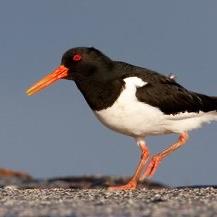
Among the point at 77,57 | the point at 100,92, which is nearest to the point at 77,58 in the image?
the point at 77,57

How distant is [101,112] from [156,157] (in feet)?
5.17

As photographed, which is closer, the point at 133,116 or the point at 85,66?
the point at 133,116

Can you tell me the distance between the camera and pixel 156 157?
1393 centimetres

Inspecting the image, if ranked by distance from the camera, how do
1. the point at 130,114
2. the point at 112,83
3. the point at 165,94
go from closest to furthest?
1. the point at 130,114
2. the point at 112,83
3. the point at 165,94

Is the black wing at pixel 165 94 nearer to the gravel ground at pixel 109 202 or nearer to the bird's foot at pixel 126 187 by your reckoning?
the bird's foot at pixel 126 187

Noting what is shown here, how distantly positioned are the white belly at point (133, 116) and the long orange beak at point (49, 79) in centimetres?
114

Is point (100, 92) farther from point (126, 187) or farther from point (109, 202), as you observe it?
point (109, 202)

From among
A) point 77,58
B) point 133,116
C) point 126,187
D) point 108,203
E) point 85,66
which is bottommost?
point 108,203

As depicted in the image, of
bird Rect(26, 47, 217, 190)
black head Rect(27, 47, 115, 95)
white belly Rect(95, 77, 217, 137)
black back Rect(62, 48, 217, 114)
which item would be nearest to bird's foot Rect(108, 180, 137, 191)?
bird Rect(26, 47, 217, 190)

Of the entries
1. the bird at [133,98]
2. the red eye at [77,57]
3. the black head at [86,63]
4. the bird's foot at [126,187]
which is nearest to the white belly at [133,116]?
the bird at [133,98]

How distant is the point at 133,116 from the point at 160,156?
149cm

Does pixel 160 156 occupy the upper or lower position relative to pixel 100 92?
lower

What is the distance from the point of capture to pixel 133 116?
12.8 m

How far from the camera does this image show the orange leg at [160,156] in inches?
543
